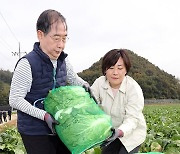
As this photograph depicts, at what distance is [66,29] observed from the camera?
8.42ft

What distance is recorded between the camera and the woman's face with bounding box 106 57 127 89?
2.99m

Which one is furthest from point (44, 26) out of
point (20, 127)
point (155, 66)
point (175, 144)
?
point (155, 66)

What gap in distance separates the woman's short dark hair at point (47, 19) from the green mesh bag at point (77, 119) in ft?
1.28

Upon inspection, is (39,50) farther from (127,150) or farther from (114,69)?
(127,150)

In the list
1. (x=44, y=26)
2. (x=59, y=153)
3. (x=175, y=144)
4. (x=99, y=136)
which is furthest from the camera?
(x=175, y=144)

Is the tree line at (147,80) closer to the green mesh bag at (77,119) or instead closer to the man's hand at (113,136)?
the man's hand at (113,136)

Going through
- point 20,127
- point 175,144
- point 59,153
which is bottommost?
point 175,144

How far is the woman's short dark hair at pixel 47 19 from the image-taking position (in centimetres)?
252

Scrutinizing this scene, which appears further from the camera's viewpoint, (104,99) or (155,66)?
(155,66)

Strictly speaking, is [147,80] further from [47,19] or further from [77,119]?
[77,119]

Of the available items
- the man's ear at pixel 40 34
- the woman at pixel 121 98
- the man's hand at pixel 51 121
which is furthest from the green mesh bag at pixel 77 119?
the woman at pixel 121 98

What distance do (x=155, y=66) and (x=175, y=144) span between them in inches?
2405

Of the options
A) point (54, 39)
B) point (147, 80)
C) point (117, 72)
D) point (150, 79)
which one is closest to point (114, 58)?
point (117, 72)

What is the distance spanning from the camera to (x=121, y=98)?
3.07 m
